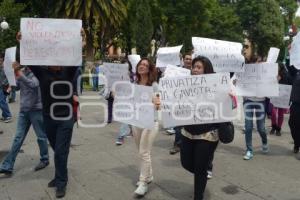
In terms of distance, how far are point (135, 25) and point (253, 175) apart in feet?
101

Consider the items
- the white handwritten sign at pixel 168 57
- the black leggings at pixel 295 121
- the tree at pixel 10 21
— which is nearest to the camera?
the black leggings at pixel 295 121

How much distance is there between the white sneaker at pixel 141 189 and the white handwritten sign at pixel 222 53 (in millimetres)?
2768

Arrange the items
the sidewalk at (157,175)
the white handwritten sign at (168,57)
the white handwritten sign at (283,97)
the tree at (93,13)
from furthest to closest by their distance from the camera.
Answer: the tree at (93,13)
the white handwritten sign at (168,57)
the white handwritten sign at (283,97)
the sidewalk at (157,175)

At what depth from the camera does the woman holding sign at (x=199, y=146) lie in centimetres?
505

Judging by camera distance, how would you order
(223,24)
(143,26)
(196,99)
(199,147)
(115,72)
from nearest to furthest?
(199,147), (196,99), (115,72), (143,26), (223,24)

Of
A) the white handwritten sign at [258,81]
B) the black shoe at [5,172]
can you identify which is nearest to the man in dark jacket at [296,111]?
the white handwritten sign at [258,81]

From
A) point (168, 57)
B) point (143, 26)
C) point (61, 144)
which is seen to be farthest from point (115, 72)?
point (143, 26)

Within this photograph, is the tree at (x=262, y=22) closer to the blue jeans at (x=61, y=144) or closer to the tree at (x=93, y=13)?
the tree at (x=93, y=13)

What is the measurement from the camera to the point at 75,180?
6.29 meters

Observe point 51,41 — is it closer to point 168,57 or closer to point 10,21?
point 168,57

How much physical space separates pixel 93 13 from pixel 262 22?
2400 cm

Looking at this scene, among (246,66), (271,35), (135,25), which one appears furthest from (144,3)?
(246,66)

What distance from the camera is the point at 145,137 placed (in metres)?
5.70

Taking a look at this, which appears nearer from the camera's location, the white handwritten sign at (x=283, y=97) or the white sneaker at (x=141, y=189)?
the white sneaker at (x=141, y=189)
